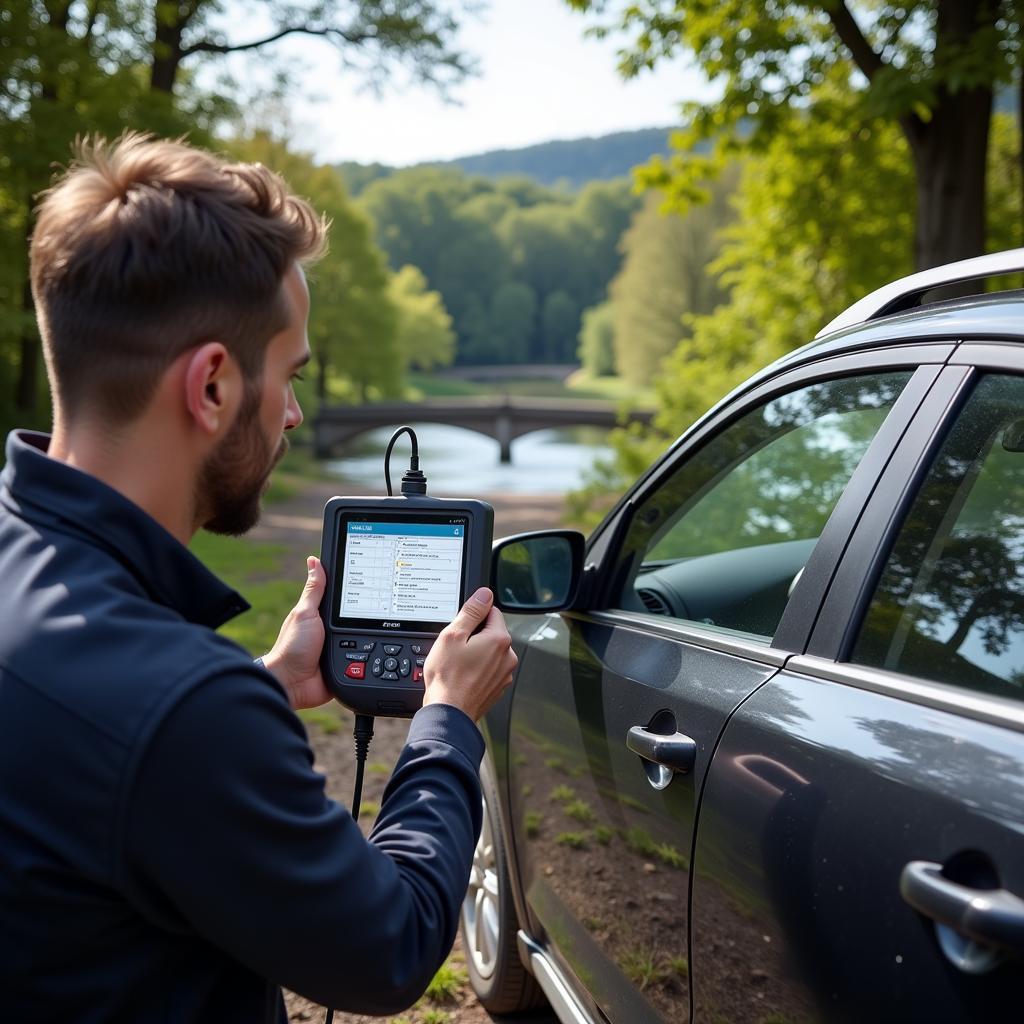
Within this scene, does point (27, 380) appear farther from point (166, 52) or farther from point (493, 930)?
point (493, 930)

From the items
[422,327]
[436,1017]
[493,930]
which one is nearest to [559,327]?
[422,327]

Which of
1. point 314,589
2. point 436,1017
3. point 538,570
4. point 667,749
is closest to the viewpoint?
point 667,749

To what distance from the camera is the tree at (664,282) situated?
153 ft

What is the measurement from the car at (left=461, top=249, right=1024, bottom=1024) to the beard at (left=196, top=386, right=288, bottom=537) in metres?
0.83

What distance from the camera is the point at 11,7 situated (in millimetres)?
13977

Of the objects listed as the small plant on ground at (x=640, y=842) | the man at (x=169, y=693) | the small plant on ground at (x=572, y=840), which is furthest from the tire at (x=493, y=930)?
the man at (x=169, y=693)

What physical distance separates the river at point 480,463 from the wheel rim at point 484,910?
19.8 meters

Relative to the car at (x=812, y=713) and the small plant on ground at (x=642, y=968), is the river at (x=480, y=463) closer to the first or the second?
the car at (x=812, y=713)

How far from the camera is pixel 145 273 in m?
1.33

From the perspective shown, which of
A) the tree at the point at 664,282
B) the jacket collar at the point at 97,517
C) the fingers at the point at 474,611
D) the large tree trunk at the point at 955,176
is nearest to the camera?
the jacket collar at the point at 97,517

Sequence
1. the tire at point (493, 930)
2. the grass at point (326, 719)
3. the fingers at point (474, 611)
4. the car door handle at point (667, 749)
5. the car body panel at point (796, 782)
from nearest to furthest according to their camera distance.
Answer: the car body panel at point (796, 782) < the fingers at point (474, 611) < the car door handle at point (667, 749) < the tire at point (493, 930) < the grass at point (326, 719)

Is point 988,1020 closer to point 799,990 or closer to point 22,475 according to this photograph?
point 799,990

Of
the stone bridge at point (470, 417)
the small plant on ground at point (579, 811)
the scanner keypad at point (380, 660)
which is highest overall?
the scanner keypad at point (380, 660)

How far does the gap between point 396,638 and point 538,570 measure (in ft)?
2.57
